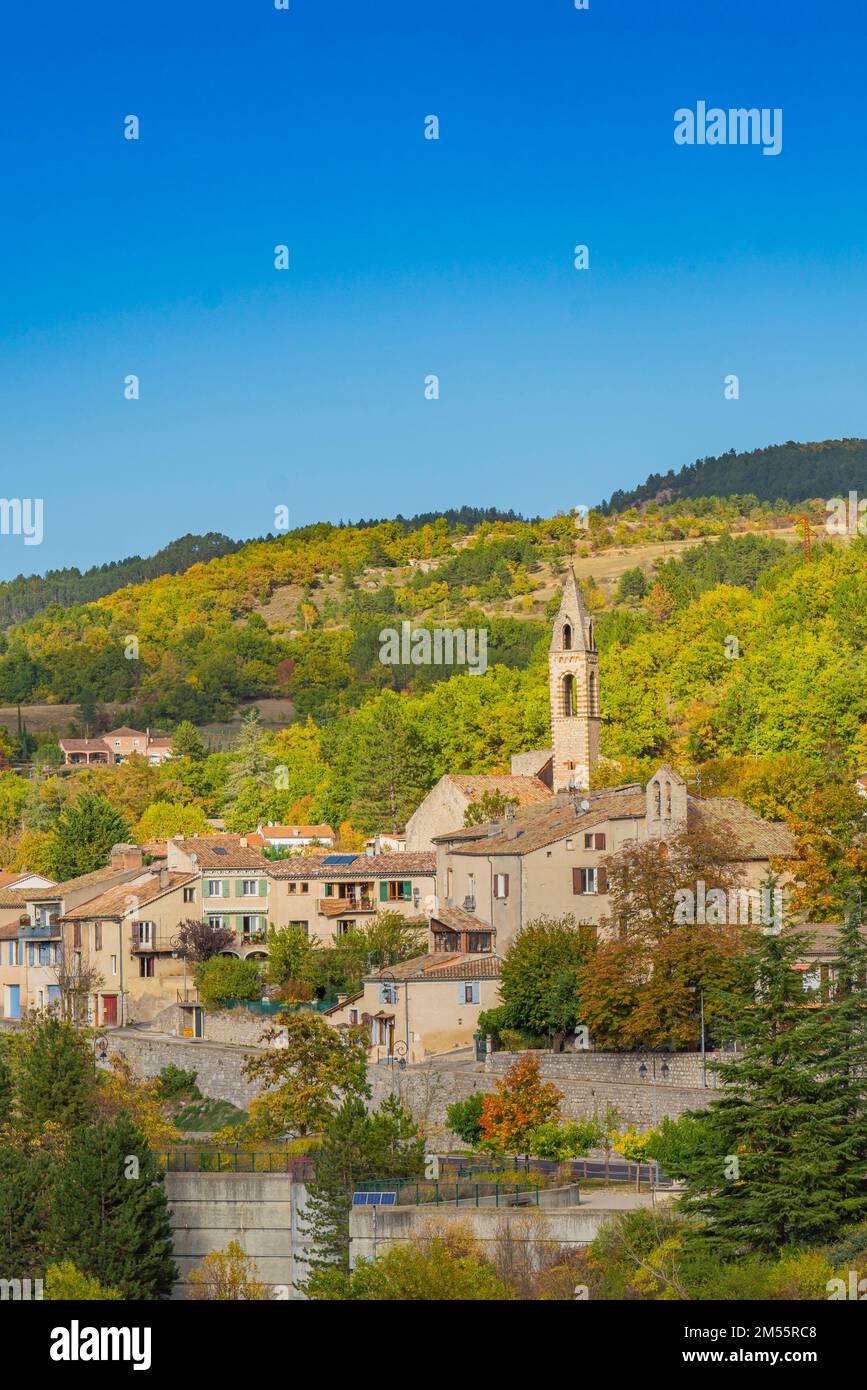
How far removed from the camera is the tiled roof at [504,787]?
266 ft


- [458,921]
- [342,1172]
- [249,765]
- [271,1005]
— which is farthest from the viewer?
[249,765]

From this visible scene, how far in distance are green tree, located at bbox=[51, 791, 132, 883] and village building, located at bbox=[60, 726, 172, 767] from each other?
77893 mm

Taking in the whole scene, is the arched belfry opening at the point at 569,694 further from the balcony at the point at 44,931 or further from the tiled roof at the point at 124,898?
the balcony at the point at 44,931

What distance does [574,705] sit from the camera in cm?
8488

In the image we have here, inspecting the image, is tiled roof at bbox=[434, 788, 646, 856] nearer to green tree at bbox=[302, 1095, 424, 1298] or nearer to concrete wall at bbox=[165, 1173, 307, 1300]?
green tree at bbox=[302, 1095, 424, 1298]

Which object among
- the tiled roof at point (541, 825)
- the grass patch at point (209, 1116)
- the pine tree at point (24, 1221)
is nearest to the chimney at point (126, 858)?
the tiled roof at point (541, 825)

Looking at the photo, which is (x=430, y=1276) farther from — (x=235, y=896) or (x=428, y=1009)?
(x=235, y=896)

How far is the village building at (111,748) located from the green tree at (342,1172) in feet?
420

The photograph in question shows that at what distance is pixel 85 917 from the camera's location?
7794cm

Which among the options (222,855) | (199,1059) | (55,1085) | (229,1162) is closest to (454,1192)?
(229,1162)

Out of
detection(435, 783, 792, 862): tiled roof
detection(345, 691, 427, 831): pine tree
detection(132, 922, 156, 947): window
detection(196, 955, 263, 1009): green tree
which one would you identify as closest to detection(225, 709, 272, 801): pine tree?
detection(345, 691, 427, 831): pine tree

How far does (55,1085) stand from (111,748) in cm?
12751

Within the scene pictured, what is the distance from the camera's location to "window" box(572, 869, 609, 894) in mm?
63844
